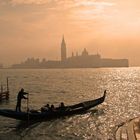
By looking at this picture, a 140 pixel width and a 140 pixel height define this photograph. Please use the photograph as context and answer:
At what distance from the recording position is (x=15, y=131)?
3203 centimetres

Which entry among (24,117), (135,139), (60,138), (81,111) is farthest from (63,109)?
(135,139)

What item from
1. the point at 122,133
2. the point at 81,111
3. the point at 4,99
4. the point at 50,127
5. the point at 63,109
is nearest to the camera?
the point at 122,133

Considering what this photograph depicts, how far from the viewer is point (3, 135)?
29.9 m

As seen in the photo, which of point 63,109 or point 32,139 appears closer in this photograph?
point 32,139

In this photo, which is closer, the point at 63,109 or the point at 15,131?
the point at 15,131

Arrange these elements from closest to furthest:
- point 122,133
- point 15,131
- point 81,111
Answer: point 122,133
point 15,131
point 81,111

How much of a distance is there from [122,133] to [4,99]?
34727 mm

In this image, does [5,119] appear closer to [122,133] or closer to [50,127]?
[50,127]

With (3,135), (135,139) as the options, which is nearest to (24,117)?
(3,135)

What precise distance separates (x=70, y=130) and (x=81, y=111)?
11032mm

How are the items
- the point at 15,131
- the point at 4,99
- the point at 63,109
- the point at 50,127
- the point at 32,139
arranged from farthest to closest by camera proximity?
the point at 4,99
the point at 63,109
the point at 50,127
the point at 15,131
the point at 32,139

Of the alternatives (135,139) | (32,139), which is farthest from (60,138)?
(135,139)

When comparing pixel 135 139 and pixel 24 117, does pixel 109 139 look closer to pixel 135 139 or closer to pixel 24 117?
pixel 135 139

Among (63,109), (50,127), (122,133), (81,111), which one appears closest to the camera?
(122,133)
